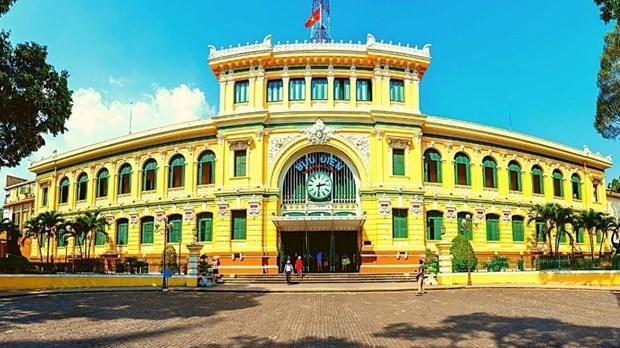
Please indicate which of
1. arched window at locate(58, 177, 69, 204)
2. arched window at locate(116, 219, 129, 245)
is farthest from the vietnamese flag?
arched window at locate(58, 177, 69, 204)

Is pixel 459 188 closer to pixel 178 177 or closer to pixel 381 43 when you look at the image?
pixel 381 43

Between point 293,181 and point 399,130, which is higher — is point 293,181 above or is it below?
below

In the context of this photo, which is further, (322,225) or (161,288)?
(322,225)

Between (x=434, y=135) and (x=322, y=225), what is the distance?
9822mm

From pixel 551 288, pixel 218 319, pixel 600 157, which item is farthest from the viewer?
pixel 600 157

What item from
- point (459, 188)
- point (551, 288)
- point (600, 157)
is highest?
point (600, 157)

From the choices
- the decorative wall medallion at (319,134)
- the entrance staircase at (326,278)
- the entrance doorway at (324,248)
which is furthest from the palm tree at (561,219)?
the decorative wall medallion at (319,134)

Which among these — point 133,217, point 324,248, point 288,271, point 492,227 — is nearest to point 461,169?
point 492,227

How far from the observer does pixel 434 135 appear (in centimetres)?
3628

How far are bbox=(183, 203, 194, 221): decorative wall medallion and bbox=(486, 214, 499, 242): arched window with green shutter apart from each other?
63.6ft

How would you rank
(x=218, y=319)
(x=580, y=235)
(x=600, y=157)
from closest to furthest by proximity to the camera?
1. (x=218, y=319)
2. (x=580, y=235)
3. (x=600, y=157)

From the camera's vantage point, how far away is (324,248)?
114ft

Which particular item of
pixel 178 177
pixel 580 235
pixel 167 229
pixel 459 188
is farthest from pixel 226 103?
pixel 580 235

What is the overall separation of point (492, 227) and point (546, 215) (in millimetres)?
3550
